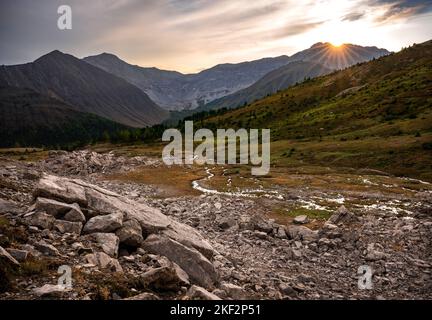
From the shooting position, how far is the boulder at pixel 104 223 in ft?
65.1

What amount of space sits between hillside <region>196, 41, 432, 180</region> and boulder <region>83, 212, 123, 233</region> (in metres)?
61.9

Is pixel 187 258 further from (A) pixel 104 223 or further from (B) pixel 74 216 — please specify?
(B) pixel 74 216

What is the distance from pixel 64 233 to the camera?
1888cm

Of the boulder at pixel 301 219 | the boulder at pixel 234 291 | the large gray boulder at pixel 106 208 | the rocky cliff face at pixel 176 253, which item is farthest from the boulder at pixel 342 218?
the boulder at pixel 234 291

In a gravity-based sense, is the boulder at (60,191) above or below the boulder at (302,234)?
above

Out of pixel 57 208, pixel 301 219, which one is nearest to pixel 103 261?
pixel 57 208

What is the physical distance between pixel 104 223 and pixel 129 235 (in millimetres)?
1638

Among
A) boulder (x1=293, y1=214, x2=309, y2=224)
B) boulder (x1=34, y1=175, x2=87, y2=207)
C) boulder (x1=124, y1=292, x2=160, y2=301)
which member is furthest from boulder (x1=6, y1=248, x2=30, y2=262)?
boulder (x1=293, y1=214, x2=309, y2=224)

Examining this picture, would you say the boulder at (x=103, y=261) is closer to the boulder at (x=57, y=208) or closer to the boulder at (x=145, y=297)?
the boulder at (x=145, y=297)

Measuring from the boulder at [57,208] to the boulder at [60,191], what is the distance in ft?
2.32

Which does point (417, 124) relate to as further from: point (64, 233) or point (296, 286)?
point (64, 233)
